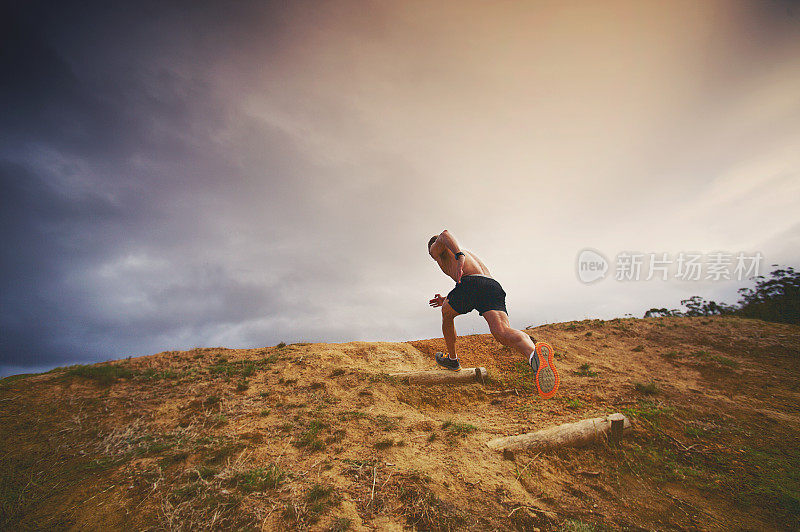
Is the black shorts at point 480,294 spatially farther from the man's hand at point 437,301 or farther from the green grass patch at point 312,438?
the green grass patch at point 312,438

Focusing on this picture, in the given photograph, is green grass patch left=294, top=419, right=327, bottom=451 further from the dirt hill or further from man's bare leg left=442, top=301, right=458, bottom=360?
man's bare leg left=442, top=301, right=458, bottom=360

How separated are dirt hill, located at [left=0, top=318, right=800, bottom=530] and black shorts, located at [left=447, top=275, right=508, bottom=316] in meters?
2.04

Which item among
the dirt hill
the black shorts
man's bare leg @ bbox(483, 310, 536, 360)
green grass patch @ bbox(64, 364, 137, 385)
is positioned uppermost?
the black shorts

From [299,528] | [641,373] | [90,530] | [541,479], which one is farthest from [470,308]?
[641,373]

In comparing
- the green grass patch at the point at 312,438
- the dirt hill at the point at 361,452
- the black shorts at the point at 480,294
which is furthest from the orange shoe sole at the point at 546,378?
the green grass patch at the point at 312,438

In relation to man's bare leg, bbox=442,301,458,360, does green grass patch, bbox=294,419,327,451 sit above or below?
below

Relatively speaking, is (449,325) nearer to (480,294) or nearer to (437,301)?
(437,301)

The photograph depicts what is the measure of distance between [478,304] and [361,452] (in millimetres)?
3072

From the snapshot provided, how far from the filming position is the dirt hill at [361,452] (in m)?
2.92

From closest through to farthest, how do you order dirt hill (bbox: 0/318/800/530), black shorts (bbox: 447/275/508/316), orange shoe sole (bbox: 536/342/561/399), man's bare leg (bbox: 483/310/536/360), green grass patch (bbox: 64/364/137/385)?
dirt hill (bbox: 0/318/800/530) < orange shoe sole (bbox: 536/342/561/399) < man's bare leg (bbox: 483/310/536/360) < black shorts (bbox: 447/275/508/316) < green grass patch (bbox: 64/364/137/385)

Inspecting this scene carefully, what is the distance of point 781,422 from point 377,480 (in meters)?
7.71

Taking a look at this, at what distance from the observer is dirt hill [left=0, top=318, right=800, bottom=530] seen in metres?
2.92

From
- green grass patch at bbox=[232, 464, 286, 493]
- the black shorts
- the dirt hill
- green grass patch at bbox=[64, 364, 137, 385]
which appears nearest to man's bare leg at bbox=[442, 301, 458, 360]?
the black shorts

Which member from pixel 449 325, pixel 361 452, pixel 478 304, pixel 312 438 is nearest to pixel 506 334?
pixel 478 304
